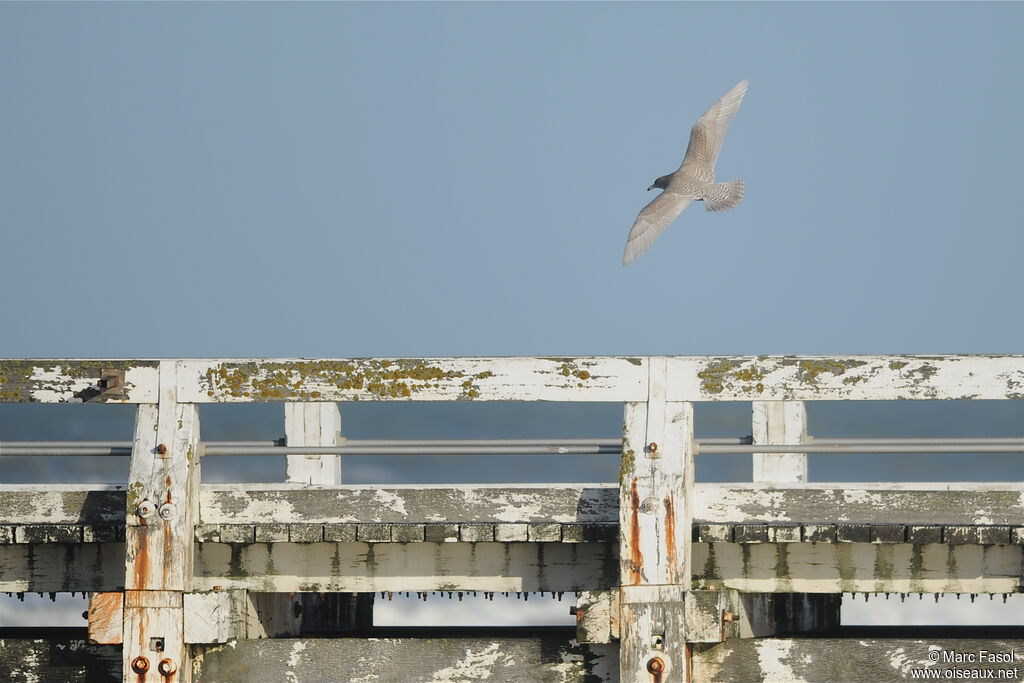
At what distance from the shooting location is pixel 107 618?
731cm

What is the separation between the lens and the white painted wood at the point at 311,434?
9156 millimetres

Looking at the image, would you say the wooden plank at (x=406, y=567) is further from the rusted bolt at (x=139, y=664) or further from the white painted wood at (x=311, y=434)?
the white painted wood at (x=311, y=434)

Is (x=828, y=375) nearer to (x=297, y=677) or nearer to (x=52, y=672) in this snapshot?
(x=297, y=677)

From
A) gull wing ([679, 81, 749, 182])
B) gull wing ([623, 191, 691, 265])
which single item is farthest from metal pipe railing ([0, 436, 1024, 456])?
gull wing ([679, 81, 749, 182])

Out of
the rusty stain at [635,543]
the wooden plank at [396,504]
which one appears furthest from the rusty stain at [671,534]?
the wooden plank at [396,504]

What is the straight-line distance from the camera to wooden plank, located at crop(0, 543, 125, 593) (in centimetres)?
779

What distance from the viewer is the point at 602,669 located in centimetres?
734

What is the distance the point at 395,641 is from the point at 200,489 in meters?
1.17

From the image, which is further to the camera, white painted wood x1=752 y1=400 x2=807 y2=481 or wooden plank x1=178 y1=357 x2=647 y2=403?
white painted wood x1=752 y1=400 x2=807 y2=481

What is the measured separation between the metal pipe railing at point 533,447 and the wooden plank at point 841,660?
0.87 m

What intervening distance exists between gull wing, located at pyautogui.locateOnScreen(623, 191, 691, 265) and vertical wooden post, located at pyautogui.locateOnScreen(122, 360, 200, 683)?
212 inches

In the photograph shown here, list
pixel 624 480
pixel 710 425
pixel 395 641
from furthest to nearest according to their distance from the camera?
pixel 710 425
pixel 395 641
pixel 624 480

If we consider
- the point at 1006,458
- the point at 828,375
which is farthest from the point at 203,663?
the point at 1006,458

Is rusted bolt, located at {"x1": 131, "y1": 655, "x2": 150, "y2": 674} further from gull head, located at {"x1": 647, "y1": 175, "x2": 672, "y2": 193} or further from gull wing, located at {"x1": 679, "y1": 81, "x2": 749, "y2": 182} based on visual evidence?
gull head, located at {"x1": 647, "y1": 175, "x2": 672, "y2": 193}
